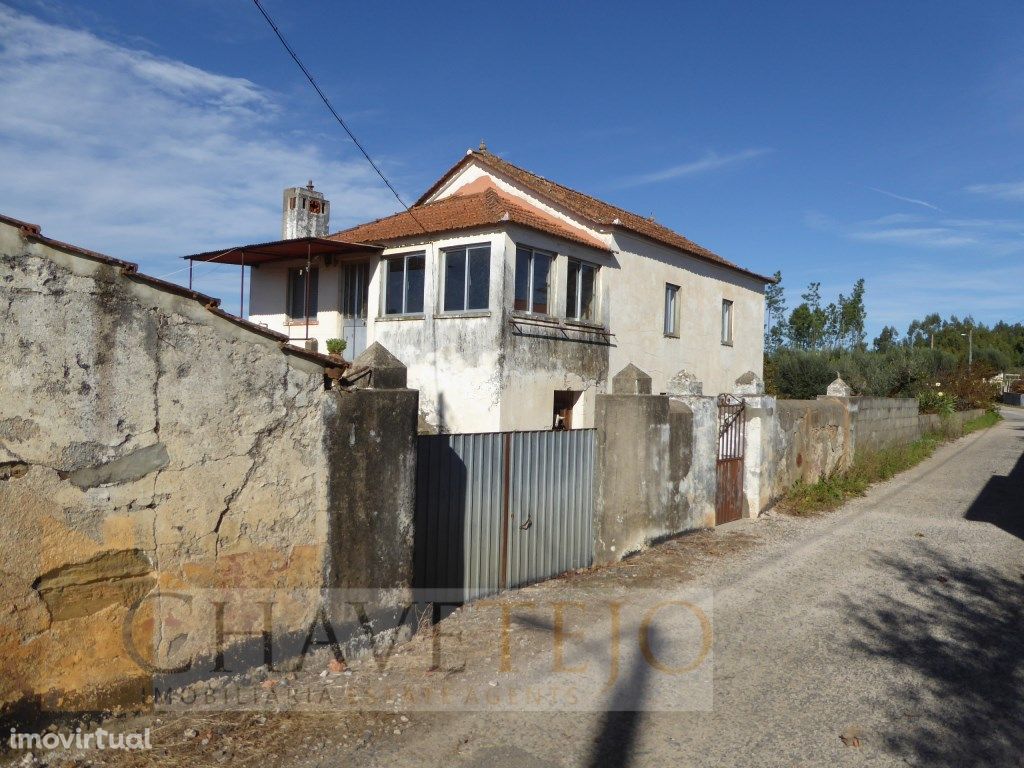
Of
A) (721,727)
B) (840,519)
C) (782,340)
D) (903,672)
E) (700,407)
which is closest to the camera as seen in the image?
(721,727)

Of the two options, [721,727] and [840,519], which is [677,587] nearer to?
[721,727]

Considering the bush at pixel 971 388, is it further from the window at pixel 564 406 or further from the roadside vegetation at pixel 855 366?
the window at pixel 564 406

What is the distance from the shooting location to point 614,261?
16484mm

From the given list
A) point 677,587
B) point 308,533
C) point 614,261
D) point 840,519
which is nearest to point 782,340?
point 614,261

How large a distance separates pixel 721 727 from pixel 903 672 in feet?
5.64

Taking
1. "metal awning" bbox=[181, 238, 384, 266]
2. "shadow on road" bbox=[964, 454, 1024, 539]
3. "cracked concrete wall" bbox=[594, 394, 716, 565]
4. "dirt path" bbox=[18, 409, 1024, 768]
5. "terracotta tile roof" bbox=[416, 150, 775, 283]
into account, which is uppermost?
"terracotta tile roof" bbox=[416, 150, 775, 283]

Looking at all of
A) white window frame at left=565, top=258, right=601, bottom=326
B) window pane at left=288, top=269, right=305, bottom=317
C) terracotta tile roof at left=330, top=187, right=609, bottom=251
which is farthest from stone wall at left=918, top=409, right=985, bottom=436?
window pane at left=288, top=269, right=305, bottom=317

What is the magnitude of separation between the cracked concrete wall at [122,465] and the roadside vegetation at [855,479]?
9.05m

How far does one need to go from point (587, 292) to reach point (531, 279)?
6.84 ft

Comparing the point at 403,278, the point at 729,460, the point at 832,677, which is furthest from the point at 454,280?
the point at 832,677

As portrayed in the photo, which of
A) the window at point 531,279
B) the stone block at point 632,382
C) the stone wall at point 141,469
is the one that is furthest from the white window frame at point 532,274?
the stone wall at point 141,469

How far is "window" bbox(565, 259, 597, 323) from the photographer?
15.5m

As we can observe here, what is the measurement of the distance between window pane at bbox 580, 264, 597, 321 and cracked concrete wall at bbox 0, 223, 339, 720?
1167 cm

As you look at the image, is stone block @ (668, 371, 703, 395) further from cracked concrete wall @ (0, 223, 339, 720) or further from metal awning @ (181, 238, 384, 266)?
metal awning @ (181, 238, 384, 266)
